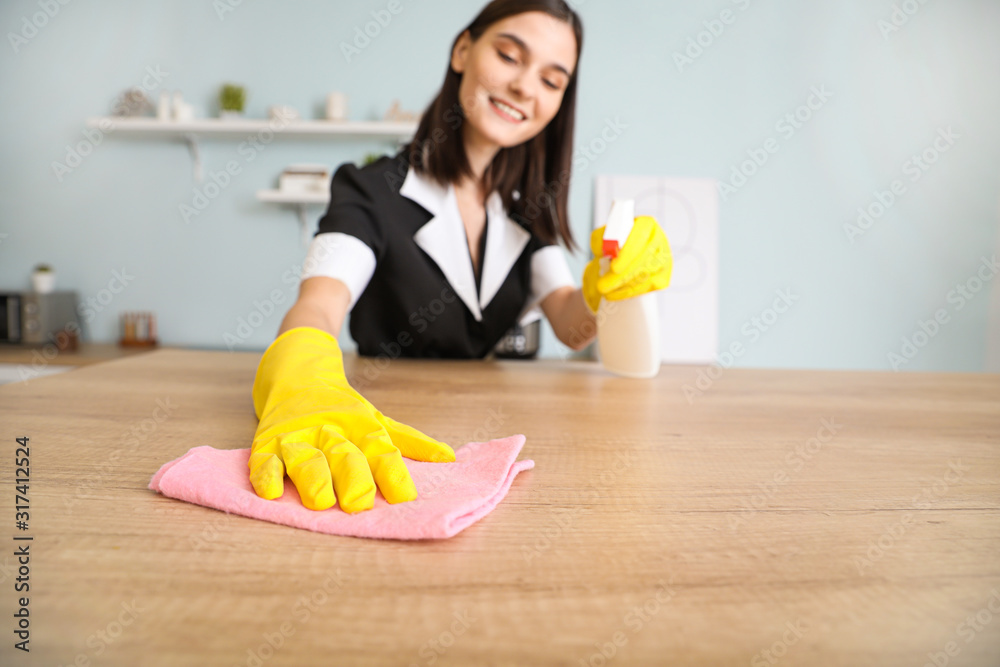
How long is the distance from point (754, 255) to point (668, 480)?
2514 millimetres

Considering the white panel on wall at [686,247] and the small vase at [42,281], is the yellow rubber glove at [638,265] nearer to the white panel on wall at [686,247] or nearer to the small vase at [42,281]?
the white panel on wall at [686,247]

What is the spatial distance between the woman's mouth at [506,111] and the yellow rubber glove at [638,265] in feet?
1.11

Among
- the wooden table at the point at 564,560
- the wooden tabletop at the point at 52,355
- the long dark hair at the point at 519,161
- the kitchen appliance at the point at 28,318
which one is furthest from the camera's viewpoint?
the kitchen appliance at the point at 28,318

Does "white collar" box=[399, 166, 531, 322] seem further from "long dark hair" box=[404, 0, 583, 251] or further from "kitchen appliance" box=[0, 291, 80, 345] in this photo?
"kitchen appliance" box=[0, 291, 80, 345]

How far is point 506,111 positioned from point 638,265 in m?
0.46

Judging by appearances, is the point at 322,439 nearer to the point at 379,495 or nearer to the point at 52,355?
the point at 379,495

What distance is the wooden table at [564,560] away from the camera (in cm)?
29

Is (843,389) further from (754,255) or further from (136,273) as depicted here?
(136,273)

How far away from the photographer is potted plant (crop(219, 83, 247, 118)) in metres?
2.60

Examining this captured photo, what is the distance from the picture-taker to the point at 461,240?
136 centimetres

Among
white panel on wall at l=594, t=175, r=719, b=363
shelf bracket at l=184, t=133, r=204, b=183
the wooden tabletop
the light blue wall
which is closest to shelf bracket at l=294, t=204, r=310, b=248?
the light blue wall

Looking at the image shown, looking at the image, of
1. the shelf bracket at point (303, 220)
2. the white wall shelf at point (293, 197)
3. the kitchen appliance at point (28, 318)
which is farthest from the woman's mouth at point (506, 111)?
the kitchen appliance at point (28, 318)

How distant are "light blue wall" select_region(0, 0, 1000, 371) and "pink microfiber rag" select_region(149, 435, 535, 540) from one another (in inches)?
91.1

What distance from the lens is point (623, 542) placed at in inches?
16.0
